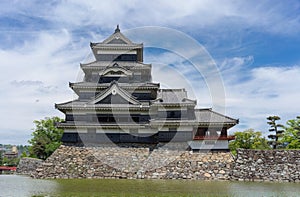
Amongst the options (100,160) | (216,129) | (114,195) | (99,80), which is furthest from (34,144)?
(114,195)

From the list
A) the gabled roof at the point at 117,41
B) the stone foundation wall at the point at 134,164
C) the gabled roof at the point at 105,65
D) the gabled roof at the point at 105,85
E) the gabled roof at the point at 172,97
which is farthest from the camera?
the gabled roof at the point at 117,41

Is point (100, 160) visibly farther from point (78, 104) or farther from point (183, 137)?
point (183, 137)

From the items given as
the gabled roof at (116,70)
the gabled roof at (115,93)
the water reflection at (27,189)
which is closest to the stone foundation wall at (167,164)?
the gabled roof at (115,93)

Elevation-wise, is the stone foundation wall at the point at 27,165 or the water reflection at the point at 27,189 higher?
the stone foundation wall at the point at 27,165

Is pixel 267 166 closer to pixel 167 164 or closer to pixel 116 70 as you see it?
pixel 167 164

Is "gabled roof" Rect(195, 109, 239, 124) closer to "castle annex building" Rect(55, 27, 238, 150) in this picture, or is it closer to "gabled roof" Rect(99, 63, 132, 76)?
"castle annex building" Rect(55, 27, 238, 150)

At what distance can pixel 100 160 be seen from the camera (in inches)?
858

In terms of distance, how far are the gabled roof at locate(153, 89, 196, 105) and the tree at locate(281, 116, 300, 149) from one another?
10.9 m

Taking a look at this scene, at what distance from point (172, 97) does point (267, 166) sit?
894 centimetres

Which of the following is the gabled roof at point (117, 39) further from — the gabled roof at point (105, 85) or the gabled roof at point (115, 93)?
the gabled roof at point (115, 93)

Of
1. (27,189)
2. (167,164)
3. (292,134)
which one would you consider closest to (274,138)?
(292,134)

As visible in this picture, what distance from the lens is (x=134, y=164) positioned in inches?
852

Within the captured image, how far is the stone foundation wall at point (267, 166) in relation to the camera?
19.2 meters

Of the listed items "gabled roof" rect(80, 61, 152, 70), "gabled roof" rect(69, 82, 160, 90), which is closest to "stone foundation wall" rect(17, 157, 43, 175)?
"gabled roof" rect(69, 82, 160, 90)
